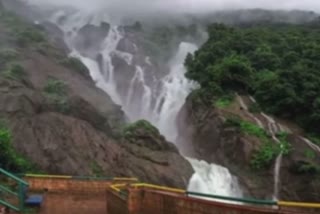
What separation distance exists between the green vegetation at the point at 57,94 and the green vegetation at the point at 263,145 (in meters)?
10.6

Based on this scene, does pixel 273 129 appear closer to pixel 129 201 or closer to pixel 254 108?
pixel 254 108

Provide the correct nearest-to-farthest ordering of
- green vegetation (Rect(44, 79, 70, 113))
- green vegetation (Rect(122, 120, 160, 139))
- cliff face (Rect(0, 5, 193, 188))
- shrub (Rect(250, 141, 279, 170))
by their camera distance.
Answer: cliff face (Rect(0, 5, 193, 188)) < green vegetation (Rect(44, 79, 70, 113)) < green vegetation (Rect(122, 120, 160, 139)) < shrub (Rect(250, 141, 279, 170))

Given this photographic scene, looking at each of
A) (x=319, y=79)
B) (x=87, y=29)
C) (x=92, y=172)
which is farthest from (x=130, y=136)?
(x=87, y=29)

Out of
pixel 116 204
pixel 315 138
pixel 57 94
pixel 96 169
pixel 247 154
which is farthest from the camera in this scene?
pixel 315 138

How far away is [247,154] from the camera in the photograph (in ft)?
105

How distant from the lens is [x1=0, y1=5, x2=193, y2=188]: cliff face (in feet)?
80.3

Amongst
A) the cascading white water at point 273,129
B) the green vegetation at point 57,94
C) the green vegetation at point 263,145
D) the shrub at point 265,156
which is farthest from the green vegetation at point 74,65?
the shrub at point 265,156

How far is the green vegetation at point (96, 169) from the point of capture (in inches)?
975

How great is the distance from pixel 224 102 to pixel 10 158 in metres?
18.1

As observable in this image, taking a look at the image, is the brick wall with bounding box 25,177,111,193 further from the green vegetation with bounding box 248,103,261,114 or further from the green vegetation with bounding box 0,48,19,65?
the green vegetation with bounding box 248,103,261,114

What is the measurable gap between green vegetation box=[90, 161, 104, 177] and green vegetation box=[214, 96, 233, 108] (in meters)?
13.4

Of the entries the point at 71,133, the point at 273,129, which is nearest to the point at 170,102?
the point at 273,129

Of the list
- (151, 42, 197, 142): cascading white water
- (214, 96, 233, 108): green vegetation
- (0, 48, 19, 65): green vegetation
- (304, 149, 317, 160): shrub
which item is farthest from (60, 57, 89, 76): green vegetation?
(304, 149, 317, 160): shrub

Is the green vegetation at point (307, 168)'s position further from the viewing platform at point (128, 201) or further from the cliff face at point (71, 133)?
the viewing platform at point (128, 201)
